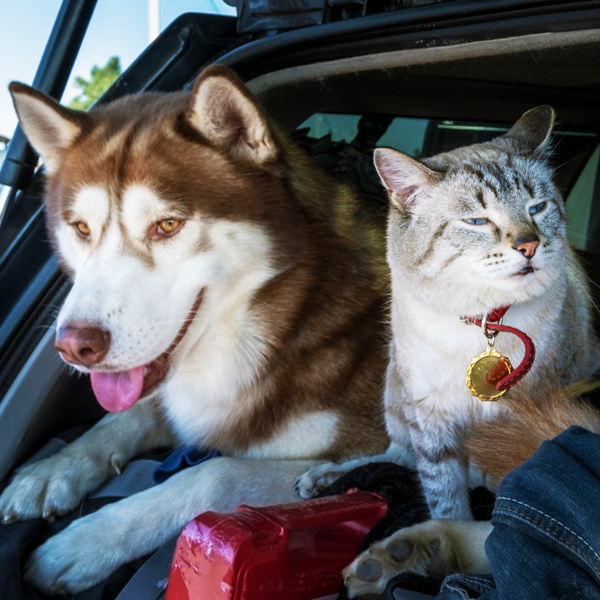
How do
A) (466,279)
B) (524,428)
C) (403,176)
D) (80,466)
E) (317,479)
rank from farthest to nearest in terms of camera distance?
(80,466) → (317,479) → (403,176) → (466,279) → (524,428)

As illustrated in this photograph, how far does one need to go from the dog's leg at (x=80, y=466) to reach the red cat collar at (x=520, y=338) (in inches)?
41.8

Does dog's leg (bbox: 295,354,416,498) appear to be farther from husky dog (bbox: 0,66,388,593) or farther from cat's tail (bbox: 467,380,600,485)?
cat's tail (bbox: 467,380,600,485)

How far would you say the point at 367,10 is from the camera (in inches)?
55.7

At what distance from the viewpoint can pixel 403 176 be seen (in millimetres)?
1177

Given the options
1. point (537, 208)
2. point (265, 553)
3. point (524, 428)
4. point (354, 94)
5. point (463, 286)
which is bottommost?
point (265, 553)

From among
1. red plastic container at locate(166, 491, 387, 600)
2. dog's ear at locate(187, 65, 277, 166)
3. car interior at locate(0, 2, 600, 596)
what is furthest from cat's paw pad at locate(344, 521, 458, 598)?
car interior at locate(0, 2, 600, 596)

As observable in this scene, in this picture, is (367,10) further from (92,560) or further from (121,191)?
(92,560)

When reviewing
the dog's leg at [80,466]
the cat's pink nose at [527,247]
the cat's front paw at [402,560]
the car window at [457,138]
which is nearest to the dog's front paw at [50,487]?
the dog's leg at [80,466]

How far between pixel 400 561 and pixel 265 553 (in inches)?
8.8

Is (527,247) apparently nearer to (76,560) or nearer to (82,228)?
(82,228)

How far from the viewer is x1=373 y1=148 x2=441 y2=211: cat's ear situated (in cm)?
113

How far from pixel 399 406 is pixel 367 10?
0.98 meters

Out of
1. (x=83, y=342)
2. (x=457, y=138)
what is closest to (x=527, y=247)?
(x=83, y=342)

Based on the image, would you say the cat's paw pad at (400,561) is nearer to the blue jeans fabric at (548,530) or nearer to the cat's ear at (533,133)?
the blue jeans fabric at (548,530)
